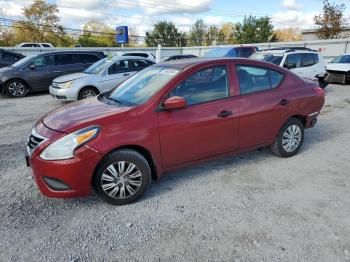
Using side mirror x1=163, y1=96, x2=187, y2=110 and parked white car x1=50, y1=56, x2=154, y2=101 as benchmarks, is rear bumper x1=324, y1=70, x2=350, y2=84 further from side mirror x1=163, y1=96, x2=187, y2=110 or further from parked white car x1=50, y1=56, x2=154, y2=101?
side mirror x1=163, y1=96, x2=187, y2=110

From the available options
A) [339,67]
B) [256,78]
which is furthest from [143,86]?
[339,67]

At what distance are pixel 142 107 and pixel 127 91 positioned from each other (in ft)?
2.72

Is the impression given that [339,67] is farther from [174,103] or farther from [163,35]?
[163,35]

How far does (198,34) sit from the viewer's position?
218ft

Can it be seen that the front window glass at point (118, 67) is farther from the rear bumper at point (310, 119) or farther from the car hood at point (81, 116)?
the rear bumper at point (310, 119)

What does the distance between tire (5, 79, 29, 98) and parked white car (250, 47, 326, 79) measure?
8895 mm

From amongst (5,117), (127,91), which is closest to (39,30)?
(5,117)

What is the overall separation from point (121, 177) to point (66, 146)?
2.29ft

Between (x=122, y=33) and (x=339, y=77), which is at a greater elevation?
(x=122, y=33)

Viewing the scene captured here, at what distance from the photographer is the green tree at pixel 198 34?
66.1 meters

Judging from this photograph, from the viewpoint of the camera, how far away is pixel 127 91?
14.3 ft

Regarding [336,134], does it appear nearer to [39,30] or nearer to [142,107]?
[142,107]

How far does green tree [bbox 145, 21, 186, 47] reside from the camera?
5606 cm

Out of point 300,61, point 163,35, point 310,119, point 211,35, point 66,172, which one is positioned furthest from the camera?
point 211,35
